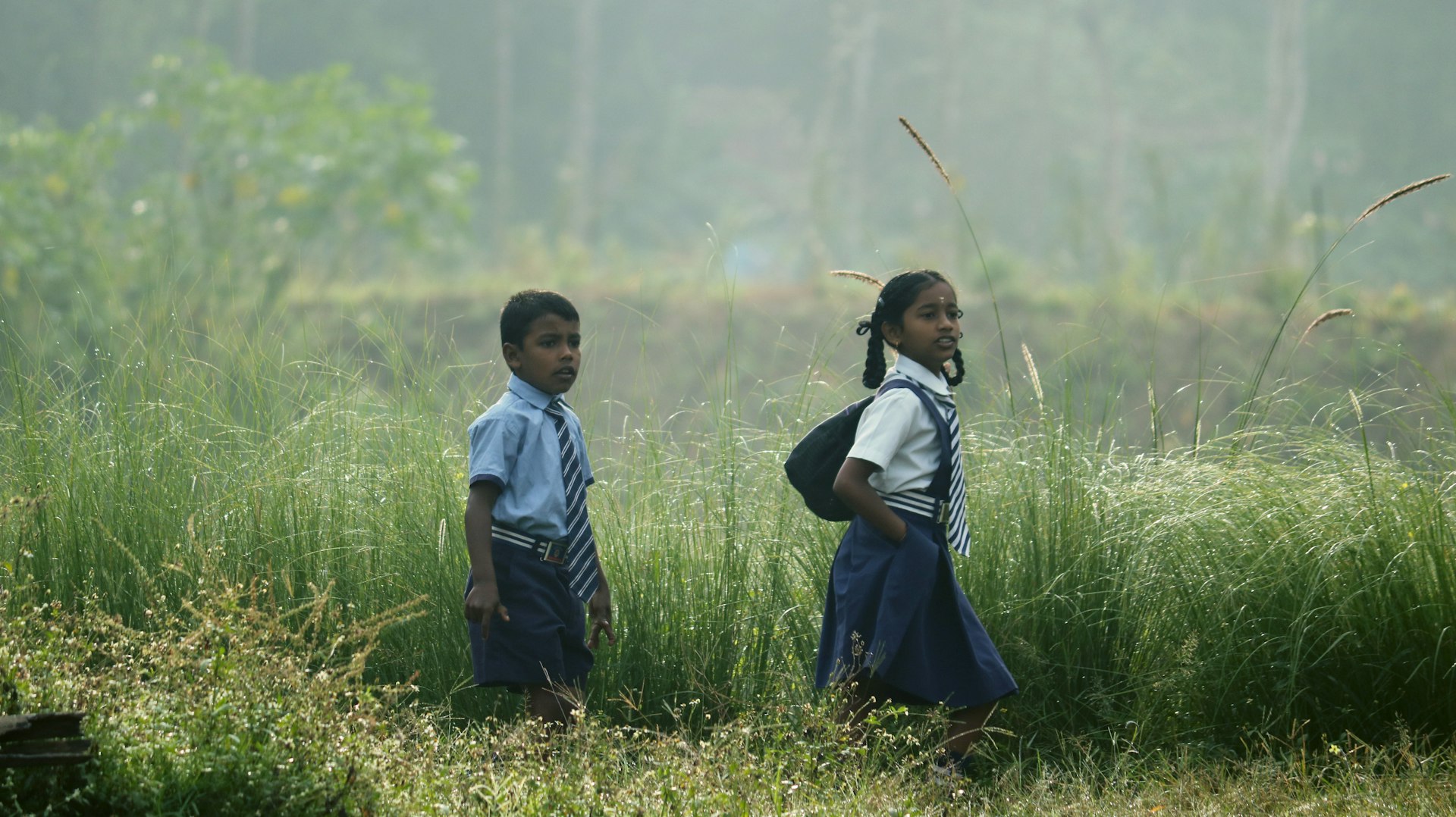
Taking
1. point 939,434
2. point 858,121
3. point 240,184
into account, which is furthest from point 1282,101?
point 939,434

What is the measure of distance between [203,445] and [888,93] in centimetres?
2923

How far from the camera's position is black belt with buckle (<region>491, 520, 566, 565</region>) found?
10.9ft

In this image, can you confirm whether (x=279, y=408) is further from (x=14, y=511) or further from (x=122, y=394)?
(x=14, y=511)

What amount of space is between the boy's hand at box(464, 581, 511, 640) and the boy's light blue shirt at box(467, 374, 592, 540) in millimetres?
205

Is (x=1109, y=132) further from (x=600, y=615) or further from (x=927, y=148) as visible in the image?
(x=600, y=615)

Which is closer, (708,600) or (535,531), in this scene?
(535,531)

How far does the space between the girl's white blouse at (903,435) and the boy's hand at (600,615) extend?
2.44 feet

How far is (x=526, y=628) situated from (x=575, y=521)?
30 centimetres

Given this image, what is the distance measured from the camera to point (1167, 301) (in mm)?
15523

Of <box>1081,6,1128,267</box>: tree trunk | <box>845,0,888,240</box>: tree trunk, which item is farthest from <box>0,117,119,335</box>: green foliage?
<box>1081,6,1128,267</box>: tree trunk

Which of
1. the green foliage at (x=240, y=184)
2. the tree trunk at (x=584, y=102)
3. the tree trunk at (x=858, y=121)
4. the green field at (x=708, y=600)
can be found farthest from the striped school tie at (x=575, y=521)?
the tree trunk at (x=584, y=102)

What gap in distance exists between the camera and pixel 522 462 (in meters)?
3.35

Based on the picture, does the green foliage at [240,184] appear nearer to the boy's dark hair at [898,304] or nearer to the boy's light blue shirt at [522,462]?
the boy's light blue shirt at [522,462]

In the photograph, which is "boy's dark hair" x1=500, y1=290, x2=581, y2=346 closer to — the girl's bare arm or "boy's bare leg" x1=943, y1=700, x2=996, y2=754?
the girl's bare arm
